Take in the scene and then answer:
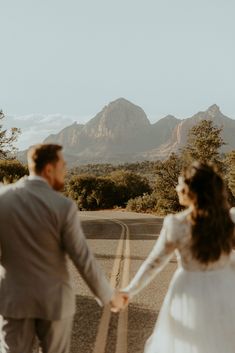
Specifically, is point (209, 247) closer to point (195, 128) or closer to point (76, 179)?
point (195, 128)

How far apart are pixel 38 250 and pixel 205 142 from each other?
44221 millimetres

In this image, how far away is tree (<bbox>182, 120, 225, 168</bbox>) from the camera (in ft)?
154

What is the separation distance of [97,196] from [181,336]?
5542 centimetres

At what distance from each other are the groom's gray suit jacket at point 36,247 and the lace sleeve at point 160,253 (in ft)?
2.74

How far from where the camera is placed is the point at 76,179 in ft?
205

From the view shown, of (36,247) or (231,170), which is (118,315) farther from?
(231,170)

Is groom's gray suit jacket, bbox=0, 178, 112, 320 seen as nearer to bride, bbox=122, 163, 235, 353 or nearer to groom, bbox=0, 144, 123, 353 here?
groom, bbox=0, 144, 123, 353

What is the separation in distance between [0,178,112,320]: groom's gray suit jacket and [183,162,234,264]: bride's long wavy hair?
93 cm

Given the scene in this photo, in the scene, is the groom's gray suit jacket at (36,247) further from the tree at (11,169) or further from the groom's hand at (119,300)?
the tree at (11,169)

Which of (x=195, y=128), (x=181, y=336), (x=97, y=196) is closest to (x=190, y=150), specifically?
(x=195, y=128)

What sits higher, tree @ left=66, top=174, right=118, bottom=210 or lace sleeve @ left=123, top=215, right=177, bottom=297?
lace sleeve @ left=123, top=215, right=177, bottom=297

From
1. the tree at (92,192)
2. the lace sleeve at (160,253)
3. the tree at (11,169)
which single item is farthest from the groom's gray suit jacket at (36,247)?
the tree at (92,192)

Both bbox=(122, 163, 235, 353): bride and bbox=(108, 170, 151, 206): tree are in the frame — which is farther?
bbox=(108, 170, 151, 206): tree

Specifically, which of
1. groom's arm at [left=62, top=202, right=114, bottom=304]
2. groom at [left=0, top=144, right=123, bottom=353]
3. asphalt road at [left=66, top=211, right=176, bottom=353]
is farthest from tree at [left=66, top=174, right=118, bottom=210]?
groom at [left=0, top=144, right=123, bottom=353]
